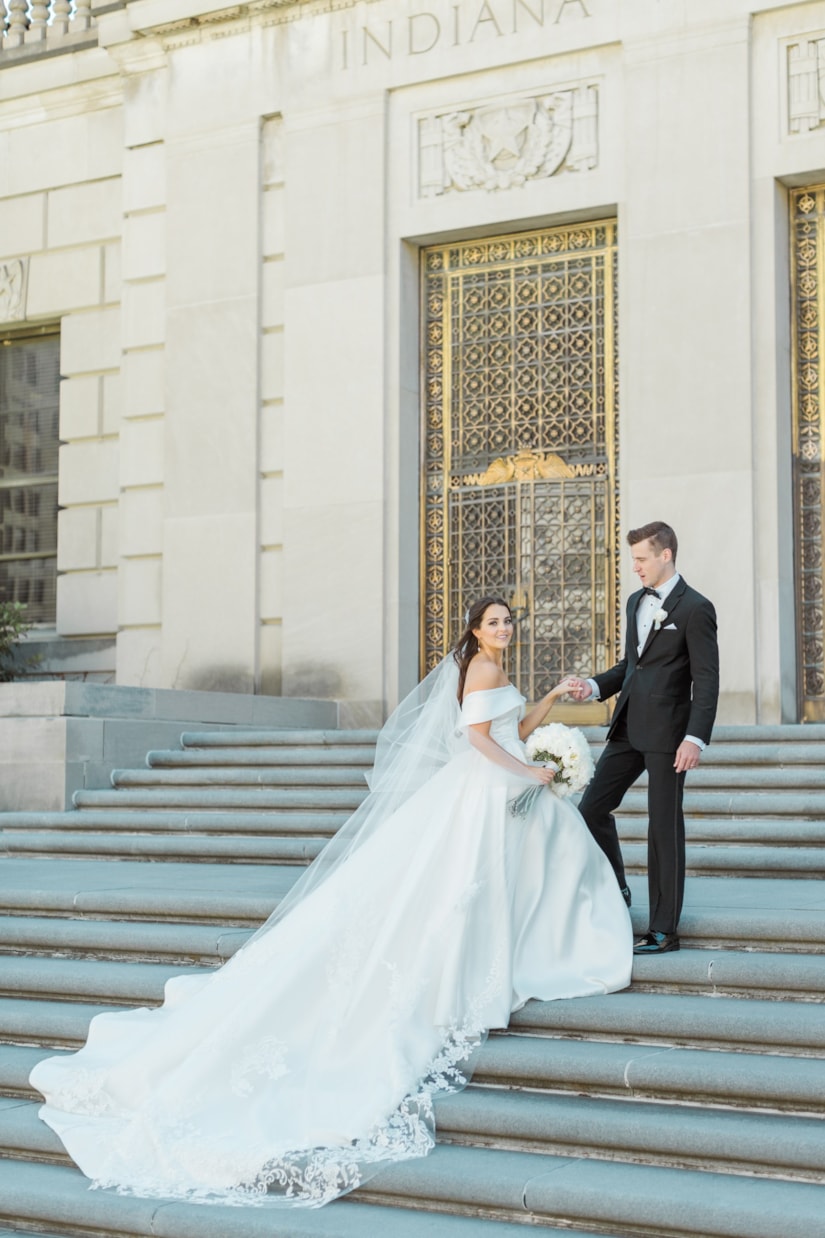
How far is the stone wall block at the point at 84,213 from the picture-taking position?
1714 cm

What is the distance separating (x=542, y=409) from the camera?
14.6 m

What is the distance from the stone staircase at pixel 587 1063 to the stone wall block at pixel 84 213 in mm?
9264

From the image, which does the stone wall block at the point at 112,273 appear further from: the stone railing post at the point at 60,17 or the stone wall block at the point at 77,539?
the stone railing post at the point at 60,17

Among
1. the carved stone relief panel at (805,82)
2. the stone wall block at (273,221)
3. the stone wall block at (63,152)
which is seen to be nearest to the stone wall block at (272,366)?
the stone wall block at (273,221)

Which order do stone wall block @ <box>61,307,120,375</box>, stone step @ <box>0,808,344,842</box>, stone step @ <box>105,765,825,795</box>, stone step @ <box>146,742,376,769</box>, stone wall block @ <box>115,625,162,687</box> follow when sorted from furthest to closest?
stone wall block @ <box>61,307,120,375</box>, stone wall block @ <box>115,625,162,687</box>, stone step @ <box>146,742,376,769</box>, stone step @ <box>0,808,344,842</box>, stone step @ <box>105,765,825,795</box>

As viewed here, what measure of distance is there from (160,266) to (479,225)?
3.79 m

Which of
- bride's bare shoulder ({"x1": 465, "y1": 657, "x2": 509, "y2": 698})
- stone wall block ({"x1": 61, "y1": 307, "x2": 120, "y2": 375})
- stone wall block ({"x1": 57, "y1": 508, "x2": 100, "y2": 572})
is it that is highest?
stone wall block ({"x1": 61, "y1": 307, "x2": 120, "y2": 375})

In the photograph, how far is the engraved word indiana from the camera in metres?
14.3

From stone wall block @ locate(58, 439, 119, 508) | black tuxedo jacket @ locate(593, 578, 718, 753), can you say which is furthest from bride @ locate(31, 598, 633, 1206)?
stone wall block @ locate(58, 439, 119, 508)

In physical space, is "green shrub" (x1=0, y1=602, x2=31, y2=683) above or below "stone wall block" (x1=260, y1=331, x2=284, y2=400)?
below

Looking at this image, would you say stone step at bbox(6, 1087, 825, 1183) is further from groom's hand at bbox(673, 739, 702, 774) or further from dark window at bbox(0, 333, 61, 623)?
dark window at bbox(0, 333, 61, 623)

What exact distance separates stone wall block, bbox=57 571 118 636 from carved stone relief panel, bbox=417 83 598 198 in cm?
536

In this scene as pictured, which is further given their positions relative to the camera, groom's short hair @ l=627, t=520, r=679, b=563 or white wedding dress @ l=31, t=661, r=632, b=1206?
groom's short hair @ l=627, t=520, r=679, b=563

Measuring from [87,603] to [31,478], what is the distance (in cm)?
187
